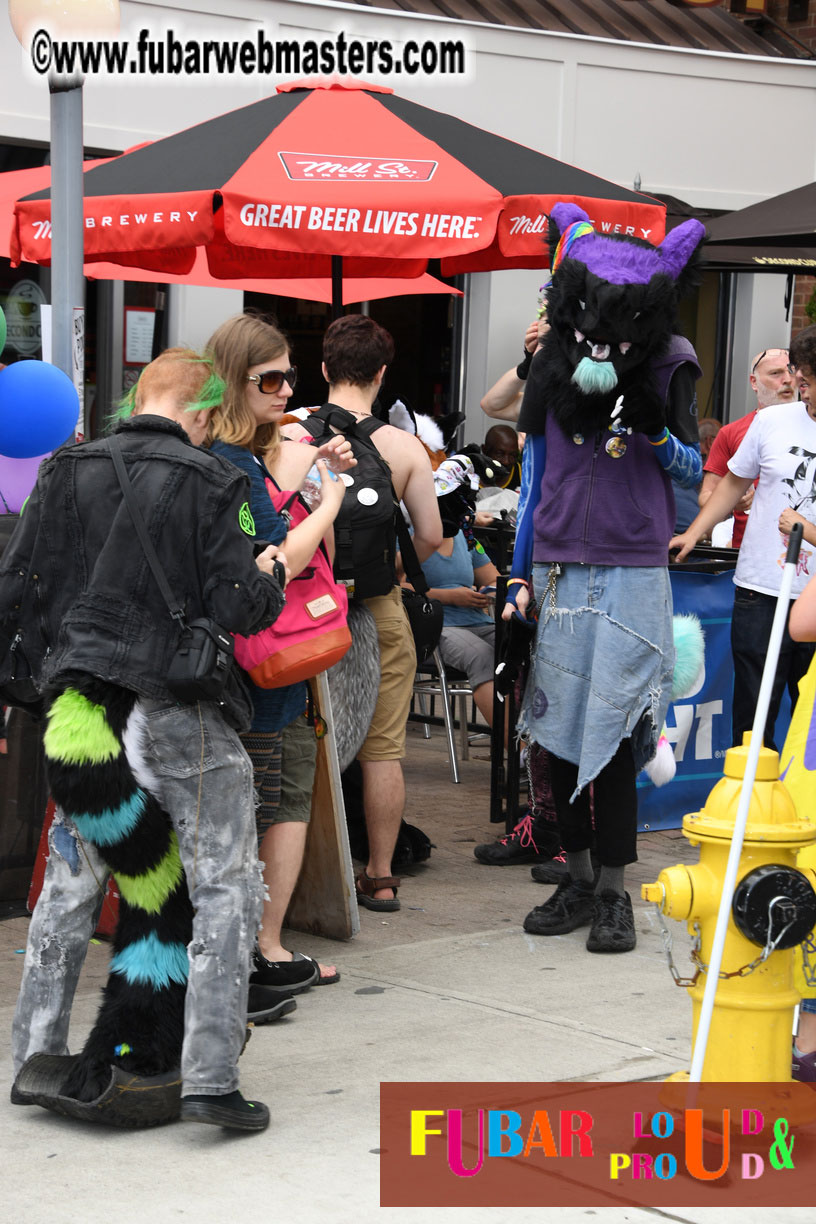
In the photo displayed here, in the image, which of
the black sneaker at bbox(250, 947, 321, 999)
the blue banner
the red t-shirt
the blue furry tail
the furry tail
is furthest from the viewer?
the red t-shirt

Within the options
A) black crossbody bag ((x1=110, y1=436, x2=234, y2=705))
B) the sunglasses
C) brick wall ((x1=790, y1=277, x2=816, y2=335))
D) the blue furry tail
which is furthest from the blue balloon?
brick wall ((x1=790, y1=277, x2=816, y2=335))

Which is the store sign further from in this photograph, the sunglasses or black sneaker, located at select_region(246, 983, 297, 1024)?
black sneaker, located at select_region(246, 983, 297, 1024)

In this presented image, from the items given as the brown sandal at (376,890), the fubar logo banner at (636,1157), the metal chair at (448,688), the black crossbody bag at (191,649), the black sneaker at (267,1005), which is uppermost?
the black crossbody bag at (191,649)

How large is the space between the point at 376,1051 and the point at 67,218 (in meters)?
2.82

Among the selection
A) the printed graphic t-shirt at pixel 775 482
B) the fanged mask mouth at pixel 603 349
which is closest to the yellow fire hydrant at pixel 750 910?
the fanged mask mouth at pixel 603 349

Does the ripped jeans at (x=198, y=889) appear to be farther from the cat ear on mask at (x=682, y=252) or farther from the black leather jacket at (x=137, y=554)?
the cat ear on mask at (x=682, y=252)

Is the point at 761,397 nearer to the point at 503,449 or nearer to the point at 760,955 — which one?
the point at 503,449

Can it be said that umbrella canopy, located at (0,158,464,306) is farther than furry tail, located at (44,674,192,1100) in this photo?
Yes

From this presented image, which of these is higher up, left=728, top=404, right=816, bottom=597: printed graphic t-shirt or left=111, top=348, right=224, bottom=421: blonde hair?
left=111, top=348, right=224, bottom=421: blonde hair

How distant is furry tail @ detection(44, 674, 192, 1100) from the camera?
3.68 m

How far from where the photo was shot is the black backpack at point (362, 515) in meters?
5.48

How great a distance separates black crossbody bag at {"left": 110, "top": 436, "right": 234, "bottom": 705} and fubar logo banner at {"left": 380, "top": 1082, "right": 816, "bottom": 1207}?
3.67 feet

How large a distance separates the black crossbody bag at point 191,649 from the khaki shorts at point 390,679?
7.04ft

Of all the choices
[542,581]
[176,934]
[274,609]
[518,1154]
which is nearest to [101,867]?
[176,934]
